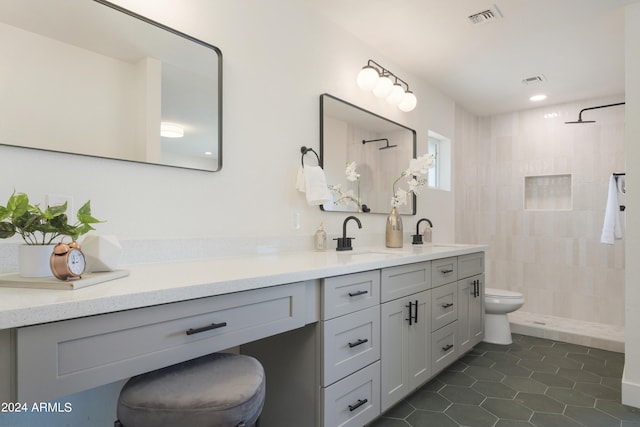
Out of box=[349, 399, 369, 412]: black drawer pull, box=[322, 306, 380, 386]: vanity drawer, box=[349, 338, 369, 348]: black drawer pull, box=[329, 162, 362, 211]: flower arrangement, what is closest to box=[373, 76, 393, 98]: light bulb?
box=[329, 162, 362, 211]: flower arrangement

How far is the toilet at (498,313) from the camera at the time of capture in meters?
3.17

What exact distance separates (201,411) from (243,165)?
4.06 ft

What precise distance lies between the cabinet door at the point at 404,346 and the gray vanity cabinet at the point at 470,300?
0.56 m

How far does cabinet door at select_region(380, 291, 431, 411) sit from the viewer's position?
185 cm

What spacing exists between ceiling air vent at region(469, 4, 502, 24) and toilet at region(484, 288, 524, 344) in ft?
7.01

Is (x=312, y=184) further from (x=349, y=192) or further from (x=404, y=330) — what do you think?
(x=404, y=330)

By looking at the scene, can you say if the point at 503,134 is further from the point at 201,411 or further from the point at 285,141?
the point at 201,411

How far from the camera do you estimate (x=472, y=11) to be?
89.9 inches

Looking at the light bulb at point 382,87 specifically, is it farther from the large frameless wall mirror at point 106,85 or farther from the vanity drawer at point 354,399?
the vanity drawer at point 354,399

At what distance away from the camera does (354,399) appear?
164 cm

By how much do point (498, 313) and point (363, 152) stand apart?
1834mm

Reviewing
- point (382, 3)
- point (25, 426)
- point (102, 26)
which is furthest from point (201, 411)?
point (382, 3)

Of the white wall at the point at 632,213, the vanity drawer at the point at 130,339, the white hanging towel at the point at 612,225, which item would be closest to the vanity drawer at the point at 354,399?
the vanity drawer at the point at 130,339

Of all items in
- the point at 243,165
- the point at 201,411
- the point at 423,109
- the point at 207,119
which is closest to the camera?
the point at 201,411
